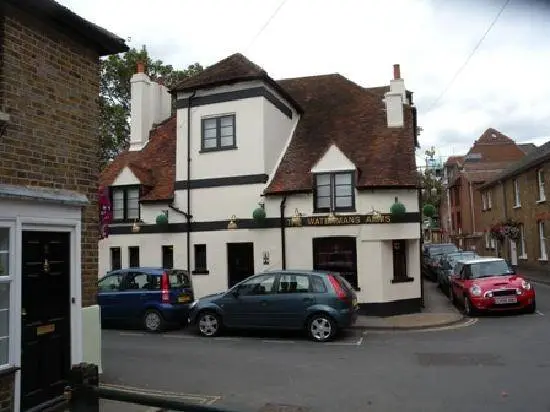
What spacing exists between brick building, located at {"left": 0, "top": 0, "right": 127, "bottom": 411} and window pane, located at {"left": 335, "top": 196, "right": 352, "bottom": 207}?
10154 mm

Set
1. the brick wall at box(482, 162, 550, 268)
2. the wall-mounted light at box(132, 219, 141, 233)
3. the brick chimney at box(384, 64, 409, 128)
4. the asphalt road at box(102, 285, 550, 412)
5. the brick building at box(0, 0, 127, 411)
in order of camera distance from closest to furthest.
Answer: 1. the brick building at box(0, 0, 127, 411)
2. the asphalt road at box(102, 285, 550, 412)
3. the brick chimney at box(384, 64, 409, 128)
4. the wall-mounted light at box(132, 219, 141, 233)
5. the brick wall at box(482, 162, 550, 268)

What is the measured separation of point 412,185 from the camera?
54.3 ft

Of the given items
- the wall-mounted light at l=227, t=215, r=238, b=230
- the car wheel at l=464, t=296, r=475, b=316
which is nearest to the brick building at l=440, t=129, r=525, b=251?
the car wheel at l=464, t=296, r=475, b=316

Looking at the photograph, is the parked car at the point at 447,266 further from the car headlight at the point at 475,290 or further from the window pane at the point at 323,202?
the window pane at the point at 323,202

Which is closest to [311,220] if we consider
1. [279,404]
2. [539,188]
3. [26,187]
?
[279,404]

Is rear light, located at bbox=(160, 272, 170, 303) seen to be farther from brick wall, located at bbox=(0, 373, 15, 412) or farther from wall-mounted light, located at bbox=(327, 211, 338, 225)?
brick wall, located at bbox=(0, 373, 15, 412)

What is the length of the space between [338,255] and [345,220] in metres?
1.16

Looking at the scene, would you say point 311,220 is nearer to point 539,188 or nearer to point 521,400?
point 521,400

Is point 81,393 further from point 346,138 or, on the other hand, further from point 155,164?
point 155,164

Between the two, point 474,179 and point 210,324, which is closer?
point 210,324

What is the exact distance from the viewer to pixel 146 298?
14.4 m

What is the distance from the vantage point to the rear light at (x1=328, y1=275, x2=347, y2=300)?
12547 mm

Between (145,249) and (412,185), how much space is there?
9391mm

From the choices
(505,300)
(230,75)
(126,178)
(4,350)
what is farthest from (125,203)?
(4,350)
